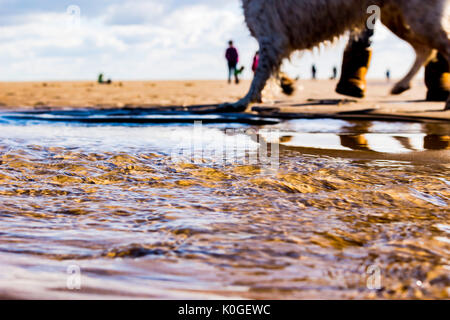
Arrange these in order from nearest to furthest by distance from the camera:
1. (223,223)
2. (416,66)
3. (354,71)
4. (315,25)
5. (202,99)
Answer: (223,223) → (315,25) → (416,66) → (354,71) → (202,99)

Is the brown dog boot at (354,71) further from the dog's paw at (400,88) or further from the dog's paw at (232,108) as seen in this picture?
the dog's paw at (232,108)

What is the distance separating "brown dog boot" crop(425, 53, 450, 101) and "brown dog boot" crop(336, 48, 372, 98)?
3.15ft

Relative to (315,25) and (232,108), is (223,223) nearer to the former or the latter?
(232,108)

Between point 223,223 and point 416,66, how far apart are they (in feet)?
22.1

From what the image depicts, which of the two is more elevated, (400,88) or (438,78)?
(438,78)

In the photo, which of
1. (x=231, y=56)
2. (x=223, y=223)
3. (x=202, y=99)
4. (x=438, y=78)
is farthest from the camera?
(x=231, y=56)

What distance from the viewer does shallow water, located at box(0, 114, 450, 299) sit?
1241mm

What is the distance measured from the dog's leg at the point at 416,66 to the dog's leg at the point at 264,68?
70.8 inches

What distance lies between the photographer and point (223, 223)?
1718 mm

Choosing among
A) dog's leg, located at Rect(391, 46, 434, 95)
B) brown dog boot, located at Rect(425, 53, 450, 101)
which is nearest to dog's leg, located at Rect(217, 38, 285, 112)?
dog's leg, located at Rect(391, 46, 434, 95)

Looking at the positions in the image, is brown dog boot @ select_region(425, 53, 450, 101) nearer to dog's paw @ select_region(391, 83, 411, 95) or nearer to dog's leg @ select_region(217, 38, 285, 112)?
dog's paw @ select_region(391, 83, 411, 95)

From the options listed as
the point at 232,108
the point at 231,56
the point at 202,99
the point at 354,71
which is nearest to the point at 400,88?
the point at 354,71

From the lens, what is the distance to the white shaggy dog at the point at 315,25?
6270 mm

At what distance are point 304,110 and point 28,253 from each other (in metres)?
6.00
